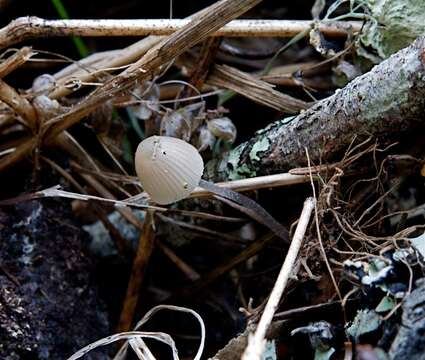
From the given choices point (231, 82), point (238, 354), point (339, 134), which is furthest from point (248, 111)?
point (238, 354)

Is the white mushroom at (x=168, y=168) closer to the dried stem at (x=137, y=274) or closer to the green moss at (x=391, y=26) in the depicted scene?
the dried stem at (x=137, y=274)

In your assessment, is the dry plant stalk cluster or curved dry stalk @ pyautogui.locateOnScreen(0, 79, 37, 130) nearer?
the dry plant stalk cluster

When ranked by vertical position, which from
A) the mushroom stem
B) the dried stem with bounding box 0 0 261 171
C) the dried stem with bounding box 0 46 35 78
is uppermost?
the dried stem with bounding box 0 46 35 78

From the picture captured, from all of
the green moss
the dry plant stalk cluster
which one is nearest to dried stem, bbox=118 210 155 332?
the dry plant stalk cluster

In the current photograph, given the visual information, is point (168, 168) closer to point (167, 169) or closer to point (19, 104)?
point (167, 169)

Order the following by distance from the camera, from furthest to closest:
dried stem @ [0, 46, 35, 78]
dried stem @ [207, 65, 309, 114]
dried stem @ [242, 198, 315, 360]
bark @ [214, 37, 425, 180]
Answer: dried stem @ [207, 65, 309, 114]
dried stem @ [0, 46, 35, 78]
bark @ [214, 37, 425, 180]
dried stem @ [242, 198, 315, 360]

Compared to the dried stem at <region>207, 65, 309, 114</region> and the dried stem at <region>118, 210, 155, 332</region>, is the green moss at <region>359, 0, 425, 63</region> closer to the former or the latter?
the dried stem at <region>207, 65, 309, 114</region>

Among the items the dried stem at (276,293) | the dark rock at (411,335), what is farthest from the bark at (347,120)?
the dark rock at (411,335)

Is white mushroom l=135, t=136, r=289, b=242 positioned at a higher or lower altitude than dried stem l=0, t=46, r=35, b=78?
lower
